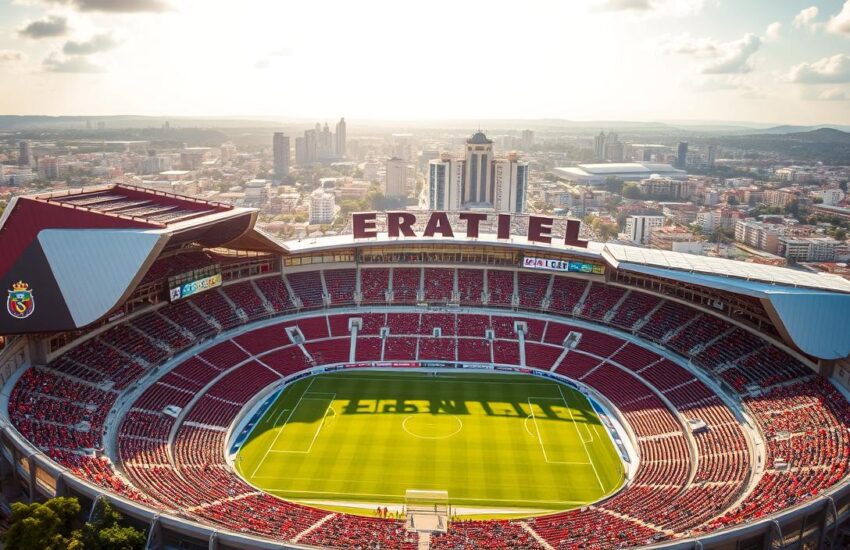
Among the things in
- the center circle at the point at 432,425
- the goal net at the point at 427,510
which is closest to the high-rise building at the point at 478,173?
the center circle at the point at 432,425

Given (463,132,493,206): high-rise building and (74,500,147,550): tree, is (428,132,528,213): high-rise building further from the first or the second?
(74,500,147,550): tree

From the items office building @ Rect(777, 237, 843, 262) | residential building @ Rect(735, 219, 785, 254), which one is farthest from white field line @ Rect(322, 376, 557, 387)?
residential building @ Rect(735, 219, 785, 254)

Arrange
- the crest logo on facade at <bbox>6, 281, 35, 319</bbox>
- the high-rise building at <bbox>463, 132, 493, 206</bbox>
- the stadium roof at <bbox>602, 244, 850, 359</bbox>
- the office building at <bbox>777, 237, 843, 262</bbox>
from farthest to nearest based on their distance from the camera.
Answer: the high-rise building at <bbox>463, 132, 493, 206</bbox>, the office building at <bbox>777, 237, 843, 262</bbox>, the stadium roof at <bbox>602, 244, 850, 359</bbox>, the crest logo on facade at <bbox>6, 281, 35, 319</bbox>

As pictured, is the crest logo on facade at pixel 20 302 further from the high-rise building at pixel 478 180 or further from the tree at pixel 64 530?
the high-rise building at pixel 478 180

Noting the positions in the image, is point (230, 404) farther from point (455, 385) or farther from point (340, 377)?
point (455, 385)

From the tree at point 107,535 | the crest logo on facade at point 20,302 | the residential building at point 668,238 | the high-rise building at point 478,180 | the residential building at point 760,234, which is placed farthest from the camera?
the high-rise building at point 478,180

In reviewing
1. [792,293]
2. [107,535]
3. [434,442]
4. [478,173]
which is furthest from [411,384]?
[478,173]

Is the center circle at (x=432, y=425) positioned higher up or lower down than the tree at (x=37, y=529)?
lower down

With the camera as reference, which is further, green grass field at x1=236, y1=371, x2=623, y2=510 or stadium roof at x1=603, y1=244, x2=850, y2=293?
stadium roof at x1=603, y1=244, x2=850, y2=293
